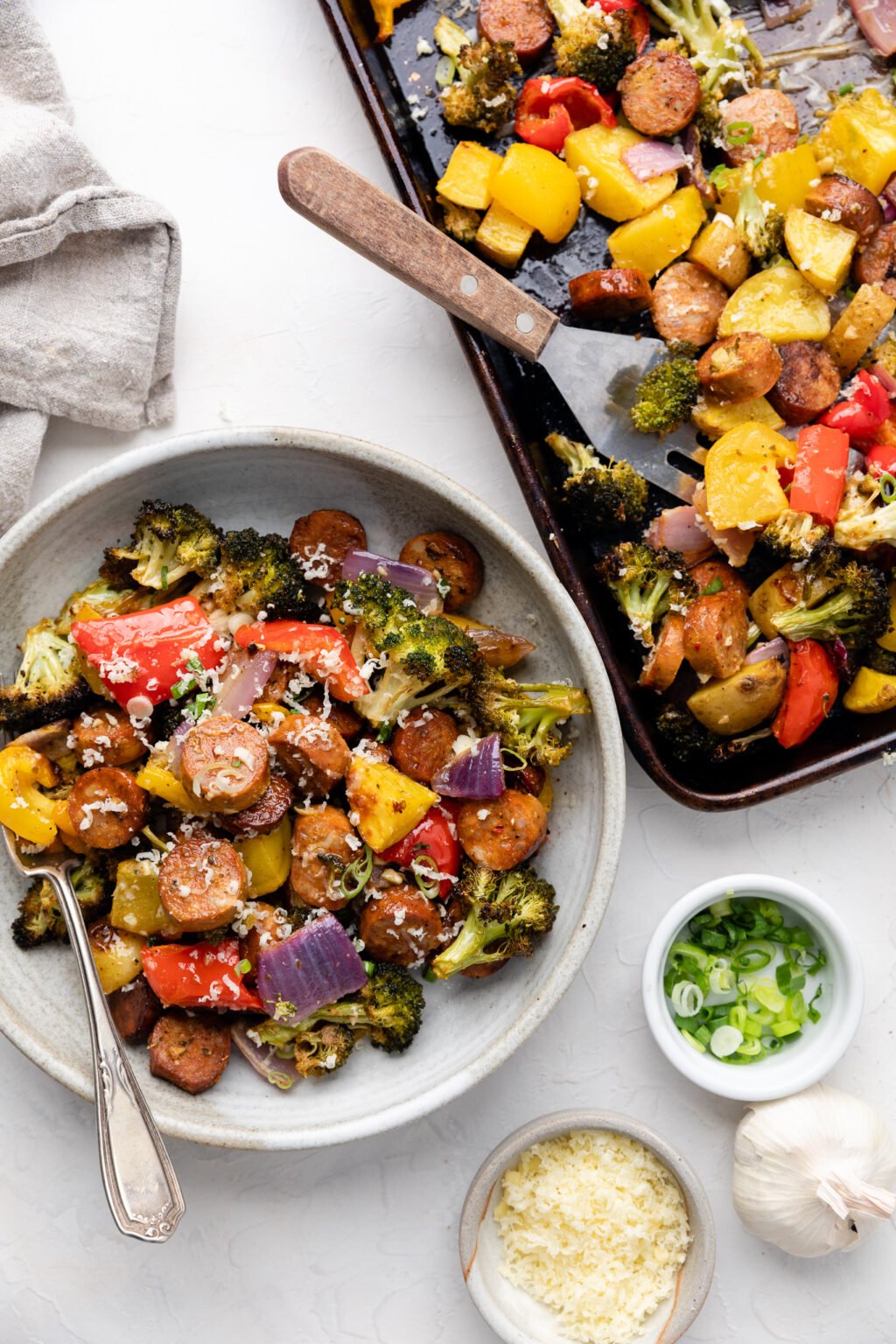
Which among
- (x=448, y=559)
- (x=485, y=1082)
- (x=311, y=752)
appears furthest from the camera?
(x=485, y=1082)

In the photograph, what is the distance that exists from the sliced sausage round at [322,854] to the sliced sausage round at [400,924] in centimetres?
8

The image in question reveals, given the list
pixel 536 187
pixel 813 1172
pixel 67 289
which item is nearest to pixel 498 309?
pixel 536 187

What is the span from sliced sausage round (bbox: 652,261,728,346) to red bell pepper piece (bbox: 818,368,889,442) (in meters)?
0.37

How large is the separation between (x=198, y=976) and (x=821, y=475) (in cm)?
186

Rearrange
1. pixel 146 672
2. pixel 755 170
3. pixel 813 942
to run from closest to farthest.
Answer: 1. pixel 146 672
2. pixel 755 170
3. pixel 813 942

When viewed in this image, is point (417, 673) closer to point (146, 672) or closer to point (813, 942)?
point (146, 672)

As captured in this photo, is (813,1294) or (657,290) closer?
(657,290)

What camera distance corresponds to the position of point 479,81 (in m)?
2.56

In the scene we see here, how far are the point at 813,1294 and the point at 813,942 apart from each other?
1.01 meters

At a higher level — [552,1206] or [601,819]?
[601,819]

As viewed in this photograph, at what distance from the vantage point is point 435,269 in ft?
7.79

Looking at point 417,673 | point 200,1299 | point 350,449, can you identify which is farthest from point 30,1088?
point 350,449

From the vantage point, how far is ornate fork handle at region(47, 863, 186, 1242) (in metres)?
2.22

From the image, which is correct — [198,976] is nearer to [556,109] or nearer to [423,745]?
[423,745]
